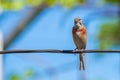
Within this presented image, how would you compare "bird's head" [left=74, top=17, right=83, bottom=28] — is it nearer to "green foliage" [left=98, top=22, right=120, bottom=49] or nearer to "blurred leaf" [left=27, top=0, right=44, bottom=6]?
"blurred leaf" [left=27, top=0, right=44, bottom=6]

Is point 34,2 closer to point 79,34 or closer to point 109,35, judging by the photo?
point 109,35

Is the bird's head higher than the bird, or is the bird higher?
the bird's head

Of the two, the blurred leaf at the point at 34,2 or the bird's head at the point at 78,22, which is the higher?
the blurred leaf at the point at 34,2

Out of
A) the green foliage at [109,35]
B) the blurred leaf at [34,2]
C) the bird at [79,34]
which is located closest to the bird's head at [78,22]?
the bird at [79,34]

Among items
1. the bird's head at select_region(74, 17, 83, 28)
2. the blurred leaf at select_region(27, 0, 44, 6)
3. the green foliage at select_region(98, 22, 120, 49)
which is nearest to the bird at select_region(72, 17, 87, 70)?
the bird's head at select_region(74, 17, 83, 28)

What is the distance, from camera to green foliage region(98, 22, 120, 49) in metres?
9.82

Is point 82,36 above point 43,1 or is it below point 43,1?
below

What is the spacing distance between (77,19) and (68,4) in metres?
4.32

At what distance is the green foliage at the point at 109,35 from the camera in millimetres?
9820

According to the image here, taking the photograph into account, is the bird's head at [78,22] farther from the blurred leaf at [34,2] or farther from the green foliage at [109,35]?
the green foliage at [109,35]

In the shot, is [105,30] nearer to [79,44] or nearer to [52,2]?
[52,2]

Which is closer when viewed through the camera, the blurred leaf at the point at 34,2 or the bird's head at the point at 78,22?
the bird's head at the point at 78,22

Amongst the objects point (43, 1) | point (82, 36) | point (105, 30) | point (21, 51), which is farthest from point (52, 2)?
point (21, 51)

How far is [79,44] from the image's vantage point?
5.04m
